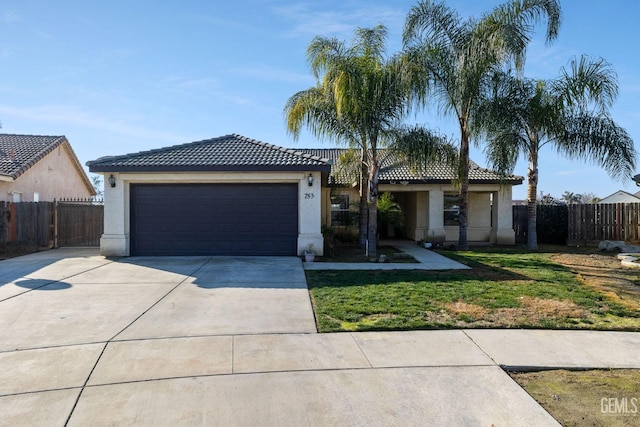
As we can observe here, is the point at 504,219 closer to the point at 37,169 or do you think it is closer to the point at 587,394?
the point at 587,394

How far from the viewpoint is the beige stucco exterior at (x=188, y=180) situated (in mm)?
13391

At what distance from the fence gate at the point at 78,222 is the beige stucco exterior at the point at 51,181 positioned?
260 centimetres

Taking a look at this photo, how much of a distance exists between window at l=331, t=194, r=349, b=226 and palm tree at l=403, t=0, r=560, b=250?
6.24 m

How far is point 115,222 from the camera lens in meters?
13.5

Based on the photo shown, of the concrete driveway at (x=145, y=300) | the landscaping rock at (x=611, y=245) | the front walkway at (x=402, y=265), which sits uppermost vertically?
the landscaping rock at (x=611, y=245)

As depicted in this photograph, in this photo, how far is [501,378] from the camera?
14.4ft

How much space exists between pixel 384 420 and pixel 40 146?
77.6 feet

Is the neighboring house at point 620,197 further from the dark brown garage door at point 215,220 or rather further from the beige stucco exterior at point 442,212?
the dark brown garage door at point 215,220

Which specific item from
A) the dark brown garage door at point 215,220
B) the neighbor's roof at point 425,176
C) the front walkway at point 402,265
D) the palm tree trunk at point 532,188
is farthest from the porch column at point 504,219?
the dark brown garage door at point 215,220

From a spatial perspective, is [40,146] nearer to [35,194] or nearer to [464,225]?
[35,194]

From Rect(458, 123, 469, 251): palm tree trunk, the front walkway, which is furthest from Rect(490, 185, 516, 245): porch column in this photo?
the front walkway

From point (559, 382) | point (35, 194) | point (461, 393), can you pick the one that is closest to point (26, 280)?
point (461, 393)

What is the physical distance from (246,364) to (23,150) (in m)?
21.5

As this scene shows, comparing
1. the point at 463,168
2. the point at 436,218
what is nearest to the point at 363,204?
the point at 463,168
